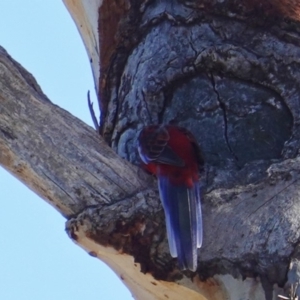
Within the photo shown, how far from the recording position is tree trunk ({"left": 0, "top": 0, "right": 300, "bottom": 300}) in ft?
7.36

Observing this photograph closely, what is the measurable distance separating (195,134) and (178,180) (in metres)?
0.22

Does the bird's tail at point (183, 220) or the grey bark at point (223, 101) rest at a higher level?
the grey bark at point (223, 101)

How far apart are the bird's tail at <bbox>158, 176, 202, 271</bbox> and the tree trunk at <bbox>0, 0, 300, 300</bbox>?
0.03m

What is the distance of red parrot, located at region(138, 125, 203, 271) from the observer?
2309mm

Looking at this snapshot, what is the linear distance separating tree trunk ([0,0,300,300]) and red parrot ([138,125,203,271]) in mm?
38

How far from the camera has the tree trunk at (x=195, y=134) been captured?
224 centimetres

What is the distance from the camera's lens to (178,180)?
8.82 ft

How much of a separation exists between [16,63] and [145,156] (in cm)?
52

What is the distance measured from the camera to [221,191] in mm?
2396

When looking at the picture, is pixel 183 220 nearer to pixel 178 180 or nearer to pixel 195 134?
pixel 178 180

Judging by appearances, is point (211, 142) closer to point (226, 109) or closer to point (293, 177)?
point (226, 109)

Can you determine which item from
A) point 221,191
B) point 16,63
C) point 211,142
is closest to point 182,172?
point 211,142

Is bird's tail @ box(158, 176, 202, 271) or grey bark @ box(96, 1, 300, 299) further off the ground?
grey bark @ box(96, 1, 300, 299)

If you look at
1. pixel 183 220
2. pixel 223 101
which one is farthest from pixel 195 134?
pixel 183 220
